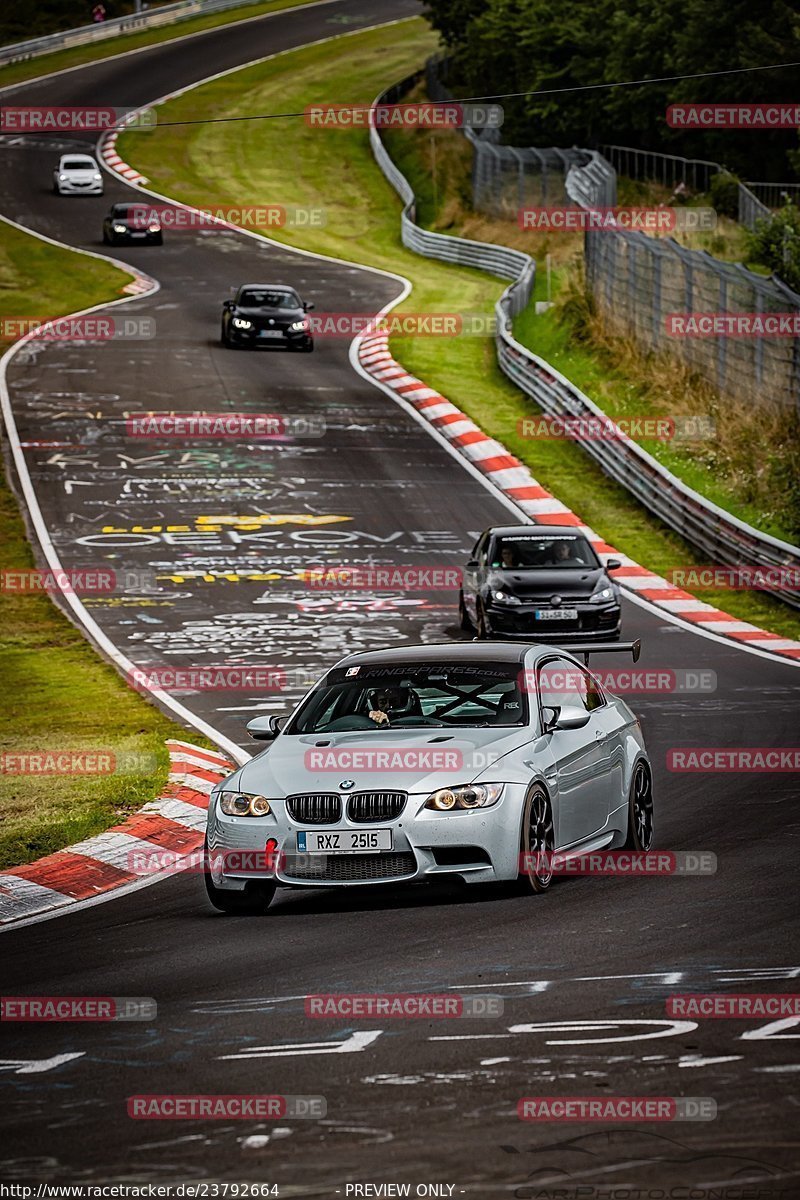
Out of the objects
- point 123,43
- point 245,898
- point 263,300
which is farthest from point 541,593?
point 123,43

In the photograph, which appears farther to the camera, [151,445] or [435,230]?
[435,230]

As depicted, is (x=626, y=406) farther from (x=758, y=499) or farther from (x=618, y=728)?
(x=618, y=728)

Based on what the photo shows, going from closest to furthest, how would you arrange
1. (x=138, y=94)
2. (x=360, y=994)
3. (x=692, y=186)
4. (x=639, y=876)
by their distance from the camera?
(x=360, y=994)
(x=639, y=876)
(x=692, y=186)
(x=138, y=94)

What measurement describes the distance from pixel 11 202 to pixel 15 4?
4672cm

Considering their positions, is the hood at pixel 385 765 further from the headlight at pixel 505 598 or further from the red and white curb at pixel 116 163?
the red and white curb at pixel 116 163

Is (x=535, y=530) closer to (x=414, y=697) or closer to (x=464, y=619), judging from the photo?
(x=464, y=619)

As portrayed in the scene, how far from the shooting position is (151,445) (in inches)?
1483

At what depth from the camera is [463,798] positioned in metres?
10.8

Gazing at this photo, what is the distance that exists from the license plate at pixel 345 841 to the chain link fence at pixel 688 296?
21.2 m

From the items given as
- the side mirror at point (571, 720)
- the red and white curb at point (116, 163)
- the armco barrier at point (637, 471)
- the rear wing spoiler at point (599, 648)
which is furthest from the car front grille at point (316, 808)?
the red and white curb at point (116, 163)

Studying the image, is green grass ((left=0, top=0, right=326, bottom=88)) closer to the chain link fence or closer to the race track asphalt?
the chain link fence

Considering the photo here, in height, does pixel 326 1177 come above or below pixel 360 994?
above

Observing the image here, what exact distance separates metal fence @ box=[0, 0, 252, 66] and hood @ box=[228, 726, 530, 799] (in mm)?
87156

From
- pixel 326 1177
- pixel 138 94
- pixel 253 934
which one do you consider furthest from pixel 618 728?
pixel 138 94
